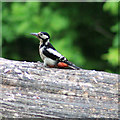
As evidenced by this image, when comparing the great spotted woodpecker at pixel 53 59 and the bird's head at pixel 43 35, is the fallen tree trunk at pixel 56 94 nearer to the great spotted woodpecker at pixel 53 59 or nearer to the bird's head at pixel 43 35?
the great spotted woodpecker at pixel 53 59

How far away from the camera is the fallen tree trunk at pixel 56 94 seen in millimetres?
2996

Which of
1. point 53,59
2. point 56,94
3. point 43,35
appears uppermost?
point 43,35

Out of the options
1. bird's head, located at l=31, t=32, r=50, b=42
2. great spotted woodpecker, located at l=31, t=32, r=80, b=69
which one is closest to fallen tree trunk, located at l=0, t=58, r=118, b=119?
great spotted woodpecker, located at l=31, t=32, r=80, b=69

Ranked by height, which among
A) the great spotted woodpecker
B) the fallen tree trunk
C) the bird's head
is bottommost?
the fallen tree trunk

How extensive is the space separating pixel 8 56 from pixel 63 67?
3346 mm

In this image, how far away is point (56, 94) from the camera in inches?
120

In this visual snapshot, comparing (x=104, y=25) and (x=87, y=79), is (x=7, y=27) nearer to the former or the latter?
(x=104, y=25)

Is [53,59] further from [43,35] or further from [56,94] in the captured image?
[56,94]

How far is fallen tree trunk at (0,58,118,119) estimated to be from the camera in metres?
3.00

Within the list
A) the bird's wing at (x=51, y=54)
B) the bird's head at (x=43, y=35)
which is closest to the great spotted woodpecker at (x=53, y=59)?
the bird's wing at (x=51, y=54)

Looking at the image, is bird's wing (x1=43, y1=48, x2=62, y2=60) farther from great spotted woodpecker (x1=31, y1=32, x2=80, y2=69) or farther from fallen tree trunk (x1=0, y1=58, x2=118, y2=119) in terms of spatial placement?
fallen tree trunk (x1=0, y1=58, x2=118, y2=119)

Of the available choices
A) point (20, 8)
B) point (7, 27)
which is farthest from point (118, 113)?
point (7, 27)

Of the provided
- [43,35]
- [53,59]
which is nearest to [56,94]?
[53,59]

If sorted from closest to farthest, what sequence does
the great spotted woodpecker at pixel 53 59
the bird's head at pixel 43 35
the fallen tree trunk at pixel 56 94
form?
the fallen tree trunk at pixel 56 94, the great spotted woodpecker at pixel 53 59, the bird's head at pixel 43 35
